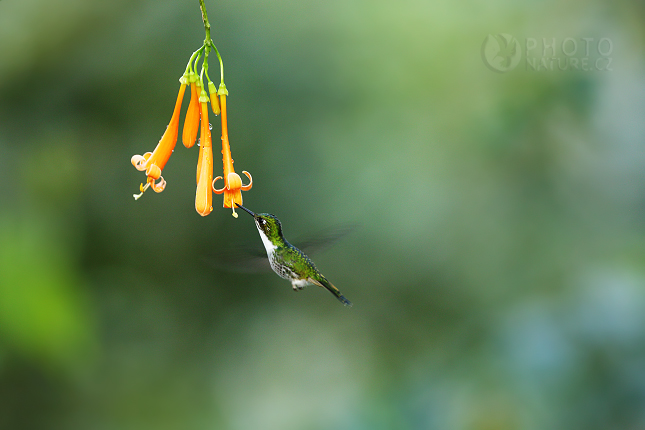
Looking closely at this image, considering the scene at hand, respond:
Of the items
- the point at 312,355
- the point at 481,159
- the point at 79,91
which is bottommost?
the point at 312,355

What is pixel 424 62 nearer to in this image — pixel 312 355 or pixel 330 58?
pixel 330 58

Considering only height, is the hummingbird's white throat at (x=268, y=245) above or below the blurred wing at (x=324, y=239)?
below

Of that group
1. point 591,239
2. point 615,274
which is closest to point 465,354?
point 615,274

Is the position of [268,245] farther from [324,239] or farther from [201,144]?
[201,144]

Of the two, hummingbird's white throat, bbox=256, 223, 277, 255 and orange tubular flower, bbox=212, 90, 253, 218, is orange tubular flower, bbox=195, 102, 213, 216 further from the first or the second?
hummingbird's white throat, bbox=256, 223, 277, 255

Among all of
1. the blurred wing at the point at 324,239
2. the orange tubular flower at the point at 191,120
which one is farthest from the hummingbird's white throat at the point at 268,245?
the orange tubular flower at the point at 191,120

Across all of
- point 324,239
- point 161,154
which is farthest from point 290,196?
point 161,154

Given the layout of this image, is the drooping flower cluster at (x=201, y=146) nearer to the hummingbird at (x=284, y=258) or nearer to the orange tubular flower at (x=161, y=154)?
the orange tubular flower at (x=161, y=154)
